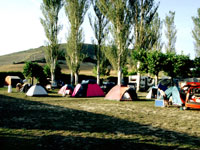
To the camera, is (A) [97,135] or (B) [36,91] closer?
(A) [97,135]

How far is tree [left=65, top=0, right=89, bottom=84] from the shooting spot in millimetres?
29172

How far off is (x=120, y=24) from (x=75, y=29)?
8.40 m

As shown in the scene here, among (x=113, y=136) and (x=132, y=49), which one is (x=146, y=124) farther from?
(x=132, y=49)

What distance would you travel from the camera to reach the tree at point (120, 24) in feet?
75.5

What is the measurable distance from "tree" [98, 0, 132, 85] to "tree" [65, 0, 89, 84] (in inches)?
247

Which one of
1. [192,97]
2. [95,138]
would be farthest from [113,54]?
[95,138]

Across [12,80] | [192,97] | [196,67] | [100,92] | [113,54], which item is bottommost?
[100,92]

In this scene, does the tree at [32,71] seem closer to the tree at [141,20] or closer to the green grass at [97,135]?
the tree at [141,20]

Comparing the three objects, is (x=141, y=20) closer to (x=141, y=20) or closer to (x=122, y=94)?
(x=141, y=20)

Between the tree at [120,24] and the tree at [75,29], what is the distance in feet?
20.6

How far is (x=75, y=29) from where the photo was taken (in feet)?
96.7

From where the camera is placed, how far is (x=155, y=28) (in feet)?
121

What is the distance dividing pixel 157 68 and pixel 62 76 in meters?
26.7

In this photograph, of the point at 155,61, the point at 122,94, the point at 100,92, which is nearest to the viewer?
the point at 122,94
